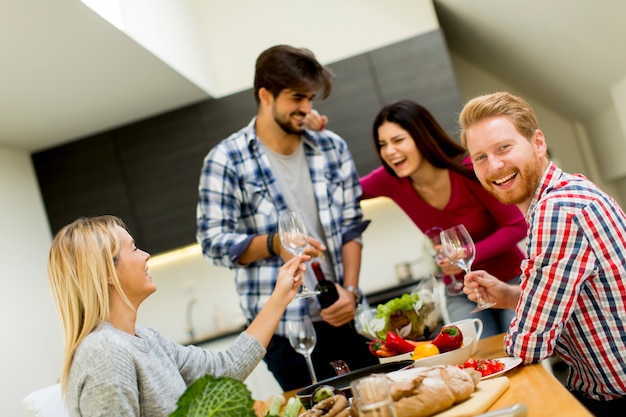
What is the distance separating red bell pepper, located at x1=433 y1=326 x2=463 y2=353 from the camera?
1620 mm

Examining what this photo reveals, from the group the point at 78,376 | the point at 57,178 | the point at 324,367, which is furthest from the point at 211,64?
the point at 78,376

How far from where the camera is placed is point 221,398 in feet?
3.46

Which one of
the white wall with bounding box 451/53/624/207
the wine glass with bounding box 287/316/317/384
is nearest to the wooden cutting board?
the wine glass with bounding box 287/316/317/384

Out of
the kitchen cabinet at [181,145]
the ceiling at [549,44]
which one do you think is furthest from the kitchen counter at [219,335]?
the ceiling at [549,44]

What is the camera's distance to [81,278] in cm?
158

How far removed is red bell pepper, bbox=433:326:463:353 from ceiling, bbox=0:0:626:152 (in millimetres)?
2057

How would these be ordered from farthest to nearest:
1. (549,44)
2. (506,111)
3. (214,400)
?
(549,44)
(506,111)
(214,400)

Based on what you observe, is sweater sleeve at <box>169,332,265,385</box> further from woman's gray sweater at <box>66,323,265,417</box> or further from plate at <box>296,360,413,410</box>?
plate at <box>296,360,413,410</box>

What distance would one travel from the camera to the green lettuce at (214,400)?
1038 mm

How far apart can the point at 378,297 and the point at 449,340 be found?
2911mm

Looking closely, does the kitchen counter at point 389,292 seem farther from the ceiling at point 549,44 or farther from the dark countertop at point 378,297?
the ceiling at point 549,44

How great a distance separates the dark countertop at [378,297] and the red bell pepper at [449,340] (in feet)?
9.18

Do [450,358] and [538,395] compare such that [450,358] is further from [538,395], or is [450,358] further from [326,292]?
[326,292]

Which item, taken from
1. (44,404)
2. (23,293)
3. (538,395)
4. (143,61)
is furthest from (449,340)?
(23,293)
